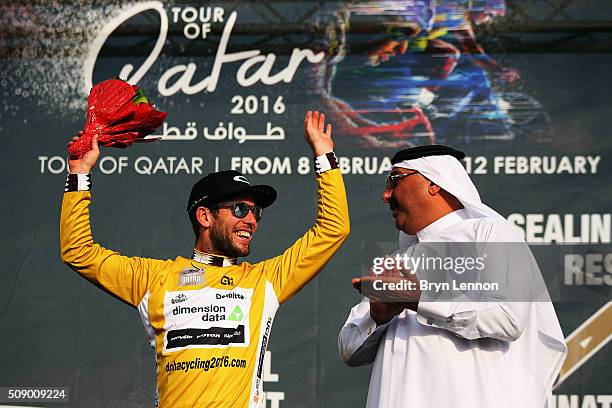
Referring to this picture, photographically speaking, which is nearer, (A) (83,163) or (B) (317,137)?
(B) (317,137)

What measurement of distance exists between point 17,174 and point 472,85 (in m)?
2.46

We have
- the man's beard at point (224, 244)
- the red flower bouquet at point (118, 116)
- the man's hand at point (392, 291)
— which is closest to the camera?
the man's hand at point (392, 291)

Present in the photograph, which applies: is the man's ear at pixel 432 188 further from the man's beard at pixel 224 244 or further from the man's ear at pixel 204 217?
the man's ear at pixel 204 217

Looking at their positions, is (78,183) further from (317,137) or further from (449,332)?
(449,332)

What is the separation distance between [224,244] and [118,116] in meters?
0.64

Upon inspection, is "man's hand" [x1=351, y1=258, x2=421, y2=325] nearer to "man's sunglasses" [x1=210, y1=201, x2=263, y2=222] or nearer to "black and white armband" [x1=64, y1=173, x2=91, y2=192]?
"man's sunglasses" [x1=210, y1=201, x2=263, y2=222]

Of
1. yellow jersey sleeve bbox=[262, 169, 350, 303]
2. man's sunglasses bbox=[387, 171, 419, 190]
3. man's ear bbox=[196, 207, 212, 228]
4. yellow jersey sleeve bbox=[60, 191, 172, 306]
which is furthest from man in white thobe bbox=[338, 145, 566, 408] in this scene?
yellow jersey sleeve bbox=[60, 191, 172, 306]

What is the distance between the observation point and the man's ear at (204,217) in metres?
3.68

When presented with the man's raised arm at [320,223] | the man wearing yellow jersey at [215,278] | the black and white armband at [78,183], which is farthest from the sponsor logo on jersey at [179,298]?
the black and white armband at [78,183]

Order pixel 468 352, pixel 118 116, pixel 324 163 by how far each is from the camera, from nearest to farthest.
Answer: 1. pixel 468 352
2. pixel 324 163
3. pixel 118 116

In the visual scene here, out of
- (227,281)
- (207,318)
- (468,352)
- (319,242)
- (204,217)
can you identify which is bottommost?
(468,352)

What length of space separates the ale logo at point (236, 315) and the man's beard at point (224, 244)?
210mm

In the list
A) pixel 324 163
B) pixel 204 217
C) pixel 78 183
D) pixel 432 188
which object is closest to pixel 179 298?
pixel 204 217

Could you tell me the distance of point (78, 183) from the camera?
3.54m
